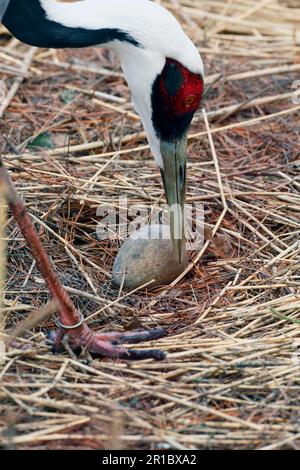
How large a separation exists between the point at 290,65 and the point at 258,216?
2.50 meters

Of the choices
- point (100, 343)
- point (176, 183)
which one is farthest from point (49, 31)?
point (100, 343)

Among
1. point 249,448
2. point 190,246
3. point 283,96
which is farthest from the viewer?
point 283,96

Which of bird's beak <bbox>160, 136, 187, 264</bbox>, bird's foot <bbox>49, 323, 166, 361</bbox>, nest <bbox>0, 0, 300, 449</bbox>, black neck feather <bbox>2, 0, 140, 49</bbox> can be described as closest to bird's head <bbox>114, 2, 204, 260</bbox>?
bird's beak <bbox>160, 136, 187, 264</bbox>

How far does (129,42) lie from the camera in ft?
16.9

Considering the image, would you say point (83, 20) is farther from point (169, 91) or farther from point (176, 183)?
point (176, 183)

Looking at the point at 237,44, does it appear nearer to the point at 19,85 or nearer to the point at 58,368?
the point at 19,85

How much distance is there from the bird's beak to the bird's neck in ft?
2.08

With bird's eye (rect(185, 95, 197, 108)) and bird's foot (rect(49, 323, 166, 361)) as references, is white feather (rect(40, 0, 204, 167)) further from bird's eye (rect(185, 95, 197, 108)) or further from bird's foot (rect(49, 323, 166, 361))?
bird's foot (rect(49, 323, 166, 361))

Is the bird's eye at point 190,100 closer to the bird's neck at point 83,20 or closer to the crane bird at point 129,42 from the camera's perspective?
the crane bird at point 129,42

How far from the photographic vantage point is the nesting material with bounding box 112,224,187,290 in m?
5.70

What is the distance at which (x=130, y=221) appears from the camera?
6258mm

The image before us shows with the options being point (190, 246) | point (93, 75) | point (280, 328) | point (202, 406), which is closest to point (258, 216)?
point (190, 246)

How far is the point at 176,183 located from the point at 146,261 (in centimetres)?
45

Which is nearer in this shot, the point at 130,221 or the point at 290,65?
the point at 130,221
